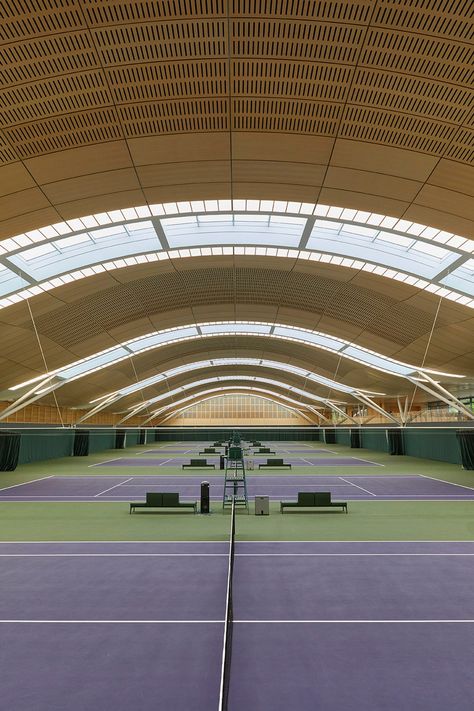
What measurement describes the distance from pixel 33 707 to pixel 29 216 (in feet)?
55.1

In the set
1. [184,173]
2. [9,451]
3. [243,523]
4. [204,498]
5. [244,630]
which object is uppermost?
[184,173]

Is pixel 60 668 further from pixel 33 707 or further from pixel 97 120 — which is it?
pixel 97 120

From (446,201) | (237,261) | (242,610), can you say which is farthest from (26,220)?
(242,610)

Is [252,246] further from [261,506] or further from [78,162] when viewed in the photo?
[261,506]

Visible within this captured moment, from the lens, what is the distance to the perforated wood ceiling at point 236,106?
40.0ft

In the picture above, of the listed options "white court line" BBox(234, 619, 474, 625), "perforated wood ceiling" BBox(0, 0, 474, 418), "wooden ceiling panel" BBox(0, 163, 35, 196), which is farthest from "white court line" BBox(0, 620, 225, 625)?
"wooden ceiling panel" BBox(0, 163, 35, 196)

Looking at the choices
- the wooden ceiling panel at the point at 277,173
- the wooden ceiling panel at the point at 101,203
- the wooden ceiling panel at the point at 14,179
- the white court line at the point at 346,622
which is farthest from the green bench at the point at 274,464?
the white court line at the point at 346,622

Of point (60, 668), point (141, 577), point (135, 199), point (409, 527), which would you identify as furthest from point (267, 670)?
point (135, 199)

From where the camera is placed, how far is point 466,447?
1574 inches

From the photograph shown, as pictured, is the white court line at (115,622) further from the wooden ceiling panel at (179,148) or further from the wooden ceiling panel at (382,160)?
the wooden ceiling panel at (382,160)

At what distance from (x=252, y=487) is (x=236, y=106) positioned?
809 inches

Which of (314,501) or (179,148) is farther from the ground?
(179,148)

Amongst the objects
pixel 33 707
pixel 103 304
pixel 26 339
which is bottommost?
pixel 33 707

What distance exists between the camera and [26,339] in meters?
33.6
